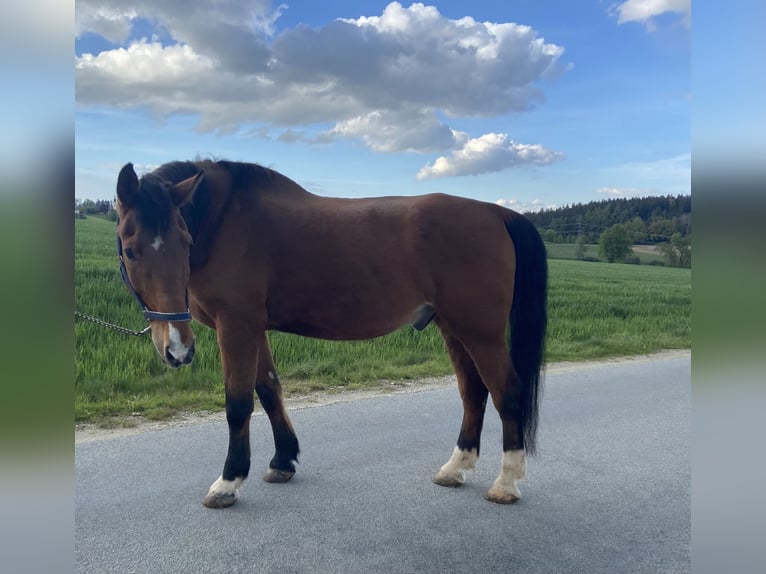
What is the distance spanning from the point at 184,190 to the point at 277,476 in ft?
6.02

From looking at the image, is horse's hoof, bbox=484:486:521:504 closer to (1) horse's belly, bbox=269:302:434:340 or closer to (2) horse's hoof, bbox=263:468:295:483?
(1) horse's belly, bbox=269:302:434:340

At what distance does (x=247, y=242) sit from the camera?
3.01 m

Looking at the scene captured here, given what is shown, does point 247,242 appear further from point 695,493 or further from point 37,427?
point 695,493

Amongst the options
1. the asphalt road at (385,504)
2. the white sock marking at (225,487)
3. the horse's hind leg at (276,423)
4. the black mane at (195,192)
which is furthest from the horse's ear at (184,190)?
the asphalt road at (385,504)

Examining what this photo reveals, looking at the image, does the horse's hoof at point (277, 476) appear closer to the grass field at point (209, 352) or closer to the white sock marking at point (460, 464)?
the white sock marking at point (460, 464)

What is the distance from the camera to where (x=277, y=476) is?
3373 mm

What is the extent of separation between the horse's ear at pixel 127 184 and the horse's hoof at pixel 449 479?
7.88 ft

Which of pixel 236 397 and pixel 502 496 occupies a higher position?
pixel 236 397

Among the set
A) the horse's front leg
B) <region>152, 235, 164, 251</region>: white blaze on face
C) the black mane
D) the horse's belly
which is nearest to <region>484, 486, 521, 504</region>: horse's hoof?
the horse's belly

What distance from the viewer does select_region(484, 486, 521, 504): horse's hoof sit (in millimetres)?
3180

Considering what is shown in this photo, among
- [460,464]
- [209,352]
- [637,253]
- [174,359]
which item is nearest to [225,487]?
[174,359]

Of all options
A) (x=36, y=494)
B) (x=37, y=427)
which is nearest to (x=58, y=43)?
(x=37, y=427)

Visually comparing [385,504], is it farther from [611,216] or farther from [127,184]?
[611,216]

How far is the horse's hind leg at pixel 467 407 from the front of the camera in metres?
3.46
